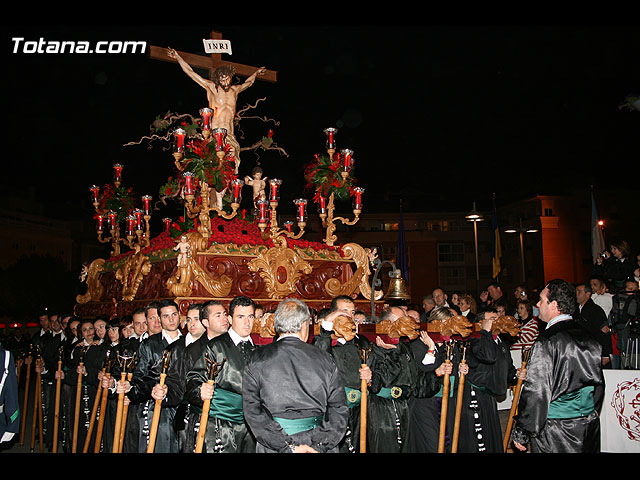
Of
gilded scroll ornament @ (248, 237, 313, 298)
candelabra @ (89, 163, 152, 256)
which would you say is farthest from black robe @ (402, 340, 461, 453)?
candelabra @ (89, 163, 152, 256)

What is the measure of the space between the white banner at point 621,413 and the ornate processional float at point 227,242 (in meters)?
3.67

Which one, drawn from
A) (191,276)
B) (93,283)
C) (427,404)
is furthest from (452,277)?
(427,404)

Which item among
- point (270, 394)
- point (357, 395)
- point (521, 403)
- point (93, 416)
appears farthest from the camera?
point (93, 416)

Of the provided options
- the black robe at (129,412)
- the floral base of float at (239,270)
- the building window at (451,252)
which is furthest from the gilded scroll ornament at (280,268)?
the building window at (451,252)

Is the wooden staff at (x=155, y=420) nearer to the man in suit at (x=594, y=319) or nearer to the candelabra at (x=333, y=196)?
the candelabra at (x=333, y=196)

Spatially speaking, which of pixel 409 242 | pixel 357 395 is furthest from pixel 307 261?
pixel 409 242

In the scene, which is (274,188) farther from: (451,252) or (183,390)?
(451,252)

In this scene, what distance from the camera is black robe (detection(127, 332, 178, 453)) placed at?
6.05 m

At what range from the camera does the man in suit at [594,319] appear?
9126 mm

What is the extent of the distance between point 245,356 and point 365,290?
18.6ft

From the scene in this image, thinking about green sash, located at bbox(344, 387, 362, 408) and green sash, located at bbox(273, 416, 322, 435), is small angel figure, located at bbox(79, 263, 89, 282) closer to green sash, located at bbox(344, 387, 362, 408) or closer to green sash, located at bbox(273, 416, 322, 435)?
green sash, located at bbox(344, 387, 362, 408)

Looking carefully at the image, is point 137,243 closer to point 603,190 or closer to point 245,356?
point 245,356

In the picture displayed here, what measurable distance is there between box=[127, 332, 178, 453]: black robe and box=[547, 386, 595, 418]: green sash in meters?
3.51
